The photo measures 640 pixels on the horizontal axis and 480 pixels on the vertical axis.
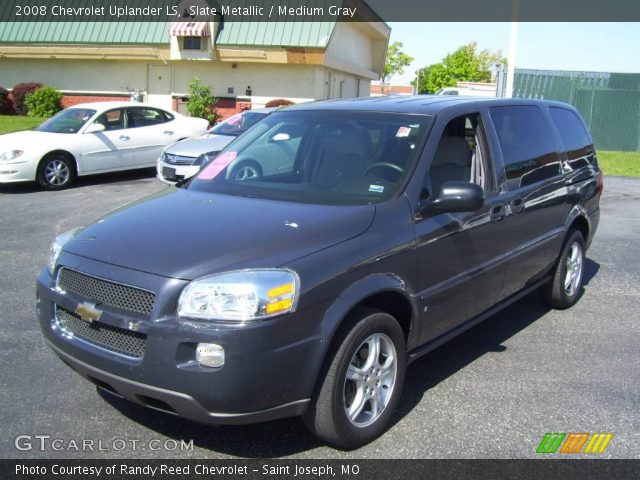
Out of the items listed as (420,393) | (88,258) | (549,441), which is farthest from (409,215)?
(88,258)

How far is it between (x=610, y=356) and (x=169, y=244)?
3564 mm

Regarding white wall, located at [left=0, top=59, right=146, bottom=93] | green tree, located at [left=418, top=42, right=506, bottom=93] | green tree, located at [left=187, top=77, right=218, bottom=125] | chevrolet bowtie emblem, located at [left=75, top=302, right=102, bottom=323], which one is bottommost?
chevrolet bowtie emblem, located at [left=75, top=302, right=102, bottom=323]

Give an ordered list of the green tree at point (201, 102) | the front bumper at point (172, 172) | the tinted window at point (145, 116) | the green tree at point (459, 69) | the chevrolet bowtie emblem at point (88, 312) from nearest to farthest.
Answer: the chevrolet bowtie emblem at point (88, 312) → the front bumper at point (172, 172) → the tinted window at point (145, 116) → the green tree at point (201, 102) → the green tree at point (459, 69)

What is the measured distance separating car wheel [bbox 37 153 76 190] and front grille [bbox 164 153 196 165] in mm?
2108

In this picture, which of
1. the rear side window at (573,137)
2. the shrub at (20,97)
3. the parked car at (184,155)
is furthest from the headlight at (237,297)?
the shrub at (20,97)

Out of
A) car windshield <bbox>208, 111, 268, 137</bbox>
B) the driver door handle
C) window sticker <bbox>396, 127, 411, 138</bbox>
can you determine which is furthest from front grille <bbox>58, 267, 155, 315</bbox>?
car windshield <bbox>208, 111, 268, 137</bbox>

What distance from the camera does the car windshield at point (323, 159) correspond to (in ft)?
12.9

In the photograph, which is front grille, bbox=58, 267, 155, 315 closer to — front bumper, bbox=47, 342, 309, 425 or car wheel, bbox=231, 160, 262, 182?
front bumper, bbox=47, 342, 309, 425

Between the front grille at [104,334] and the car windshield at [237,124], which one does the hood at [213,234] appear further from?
the car windshield at [237,124]

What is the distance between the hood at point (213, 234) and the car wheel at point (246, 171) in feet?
1.47

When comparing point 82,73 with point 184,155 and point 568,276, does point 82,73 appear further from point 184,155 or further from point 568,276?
point 568,276

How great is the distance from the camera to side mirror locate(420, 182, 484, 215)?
12.2ft

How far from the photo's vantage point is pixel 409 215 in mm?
3715

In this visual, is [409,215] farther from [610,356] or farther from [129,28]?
[129,28]
